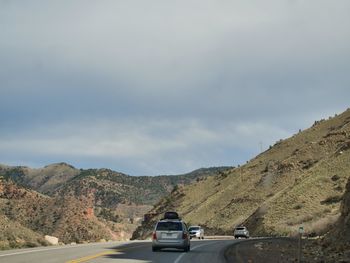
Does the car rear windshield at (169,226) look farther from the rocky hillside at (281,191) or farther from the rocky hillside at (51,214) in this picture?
the rocky hillside at (51,214)

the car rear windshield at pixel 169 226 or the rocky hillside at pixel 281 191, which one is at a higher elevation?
the rocky hillside at pixel 281 191

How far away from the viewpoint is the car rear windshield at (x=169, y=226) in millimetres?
29516

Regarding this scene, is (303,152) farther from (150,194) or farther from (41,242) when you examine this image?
(150,194)

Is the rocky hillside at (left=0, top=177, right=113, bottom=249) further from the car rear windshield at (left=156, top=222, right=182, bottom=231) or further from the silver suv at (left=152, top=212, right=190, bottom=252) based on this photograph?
the car rear windshield at (left=156, top=222, right=182, bottom=231)

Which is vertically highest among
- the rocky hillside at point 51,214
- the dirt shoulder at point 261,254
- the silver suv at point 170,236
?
the rocky hillside at point 51,214

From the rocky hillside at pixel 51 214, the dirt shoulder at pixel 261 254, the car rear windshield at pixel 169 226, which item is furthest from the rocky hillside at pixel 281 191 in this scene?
the car rear windshield at pixel 169 226

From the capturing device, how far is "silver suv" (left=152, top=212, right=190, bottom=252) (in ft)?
96.6

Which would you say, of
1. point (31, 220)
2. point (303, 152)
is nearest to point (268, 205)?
point (303, 152)

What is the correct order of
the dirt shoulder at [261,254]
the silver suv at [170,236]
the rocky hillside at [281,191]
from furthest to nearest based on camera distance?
1. the rocky hillside at [281,191]
2. the silver suv at [170,236]
3. the dirt shoulder at [261,254]

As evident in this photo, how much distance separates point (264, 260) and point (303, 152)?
83319 mm

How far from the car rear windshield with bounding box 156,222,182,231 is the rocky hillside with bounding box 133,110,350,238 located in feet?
113

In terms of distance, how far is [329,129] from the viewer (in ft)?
377

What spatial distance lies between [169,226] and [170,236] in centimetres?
51

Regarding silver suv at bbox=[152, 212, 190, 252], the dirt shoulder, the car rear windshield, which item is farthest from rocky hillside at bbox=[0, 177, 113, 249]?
the car rear windshield
